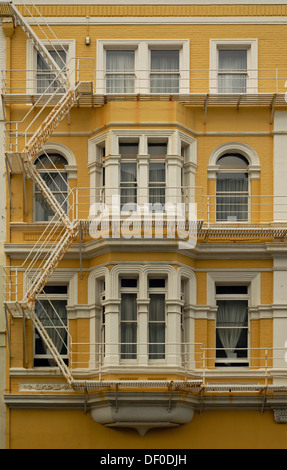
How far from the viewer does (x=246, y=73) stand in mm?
45031

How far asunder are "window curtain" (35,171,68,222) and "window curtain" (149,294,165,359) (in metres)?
3.76

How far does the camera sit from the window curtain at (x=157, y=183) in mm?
43938

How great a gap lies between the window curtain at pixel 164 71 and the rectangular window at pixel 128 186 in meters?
2.37

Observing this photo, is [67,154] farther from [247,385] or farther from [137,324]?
[247,385]

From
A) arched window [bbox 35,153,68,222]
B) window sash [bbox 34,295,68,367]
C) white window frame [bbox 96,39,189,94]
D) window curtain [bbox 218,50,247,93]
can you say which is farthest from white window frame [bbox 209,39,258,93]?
window sash [bbox 34,295,68,367]

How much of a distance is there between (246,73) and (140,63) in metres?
3.01

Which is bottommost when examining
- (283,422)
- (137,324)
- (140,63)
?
(283,422)

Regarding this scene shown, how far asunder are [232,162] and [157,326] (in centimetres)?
521

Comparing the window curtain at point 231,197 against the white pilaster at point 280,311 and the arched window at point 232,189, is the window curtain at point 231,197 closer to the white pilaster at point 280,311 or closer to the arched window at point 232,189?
the arched window at point 232,189

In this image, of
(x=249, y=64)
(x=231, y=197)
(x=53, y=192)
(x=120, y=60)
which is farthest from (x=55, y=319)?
(x=249, y=64)

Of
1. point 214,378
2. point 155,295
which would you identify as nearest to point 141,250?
point 155,295

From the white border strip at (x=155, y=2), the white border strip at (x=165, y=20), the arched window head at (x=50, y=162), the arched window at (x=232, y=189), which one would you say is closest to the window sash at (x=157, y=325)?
the arched window at (x=232, y=189)

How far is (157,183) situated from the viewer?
144 feet

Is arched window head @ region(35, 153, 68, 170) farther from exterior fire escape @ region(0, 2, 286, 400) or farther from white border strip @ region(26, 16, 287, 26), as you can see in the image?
white border strip @ region(26, 16, 287, 26)
